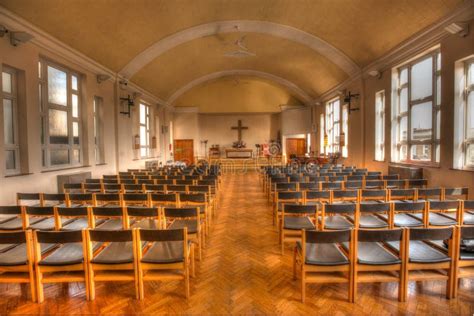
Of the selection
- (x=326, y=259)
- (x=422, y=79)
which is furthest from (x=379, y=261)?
(x=422, y=79)

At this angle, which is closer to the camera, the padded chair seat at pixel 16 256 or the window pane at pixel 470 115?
the padded chair seat at pixel 16 256

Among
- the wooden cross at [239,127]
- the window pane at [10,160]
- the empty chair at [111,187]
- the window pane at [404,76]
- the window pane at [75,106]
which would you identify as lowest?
the empty chair at [111,187]

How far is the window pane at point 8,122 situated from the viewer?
4930mm

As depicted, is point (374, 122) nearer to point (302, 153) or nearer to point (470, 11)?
point (470, 11)

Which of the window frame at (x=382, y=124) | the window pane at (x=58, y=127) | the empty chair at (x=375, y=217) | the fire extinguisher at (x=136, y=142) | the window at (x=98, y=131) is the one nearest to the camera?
the empty chair at (x=375, y=217)

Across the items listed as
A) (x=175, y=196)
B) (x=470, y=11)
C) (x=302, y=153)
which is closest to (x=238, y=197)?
(x=175, y=196)

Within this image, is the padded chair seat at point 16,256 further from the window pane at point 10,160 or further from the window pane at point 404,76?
the window pane at point 404,76

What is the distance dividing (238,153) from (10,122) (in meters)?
13.4

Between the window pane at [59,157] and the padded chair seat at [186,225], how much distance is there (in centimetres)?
455

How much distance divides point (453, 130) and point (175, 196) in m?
5.29

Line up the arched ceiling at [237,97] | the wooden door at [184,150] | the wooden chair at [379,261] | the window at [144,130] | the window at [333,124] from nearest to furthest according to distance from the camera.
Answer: the wooden chair at [379,261], the window at [144,130], the window at [333,124], the arched ceiling at [237,97], the wooden door at [184,150]

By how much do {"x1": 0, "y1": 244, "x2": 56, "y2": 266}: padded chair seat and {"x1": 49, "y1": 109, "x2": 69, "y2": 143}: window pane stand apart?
14.8ft

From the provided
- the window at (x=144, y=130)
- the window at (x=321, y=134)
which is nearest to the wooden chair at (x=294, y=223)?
the window at (x=144, y=130)

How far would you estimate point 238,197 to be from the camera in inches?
271
